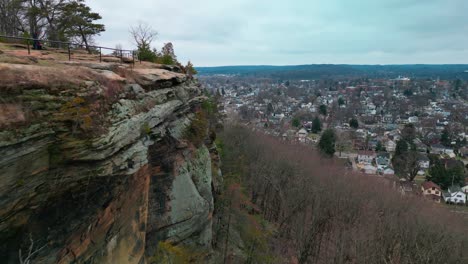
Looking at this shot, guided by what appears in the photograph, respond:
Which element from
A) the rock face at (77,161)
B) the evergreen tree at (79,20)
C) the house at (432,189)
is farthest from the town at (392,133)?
the rock face at (77,161)

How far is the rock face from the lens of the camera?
7.52 m

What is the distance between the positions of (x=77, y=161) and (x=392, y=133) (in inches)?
3762

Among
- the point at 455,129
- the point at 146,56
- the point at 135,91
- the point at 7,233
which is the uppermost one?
the point at 146,56

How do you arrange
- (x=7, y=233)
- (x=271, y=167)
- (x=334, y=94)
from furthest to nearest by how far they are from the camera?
(x=334, y=94) → (x=271, y=167) → (x=7, y=233)

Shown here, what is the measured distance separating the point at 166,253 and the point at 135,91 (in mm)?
7300

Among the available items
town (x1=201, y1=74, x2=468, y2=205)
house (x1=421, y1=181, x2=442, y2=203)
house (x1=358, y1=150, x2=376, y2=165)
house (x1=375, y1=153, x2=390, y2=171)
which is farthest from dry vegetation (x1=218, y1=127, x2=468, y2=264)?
house (x1=358, y1=150, x2=376, y2=165)

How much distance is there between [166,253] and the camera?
14.0 m

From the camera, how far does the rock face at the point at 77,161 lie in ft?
24.7

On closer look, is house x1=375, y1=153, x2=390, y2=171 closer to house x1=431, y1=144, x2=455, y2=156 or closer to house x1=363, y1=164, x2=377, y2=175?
house x1=363, y1=164, x2=377, y2=175

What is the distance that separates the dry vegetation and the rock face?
1217 cm

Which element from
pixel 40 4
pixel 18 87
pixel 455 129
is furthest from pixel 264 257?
pixel 455 129

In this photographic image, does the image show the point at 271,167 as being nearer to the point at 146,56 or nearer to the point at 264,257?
the point at 264,257

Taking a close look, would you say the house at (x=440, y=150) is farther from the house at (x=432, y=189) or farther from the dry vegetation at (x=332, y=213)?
the dry vegetation at (x=332, y=213)

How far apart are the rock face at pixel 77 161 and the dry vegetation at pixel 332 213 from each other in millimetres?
12167
